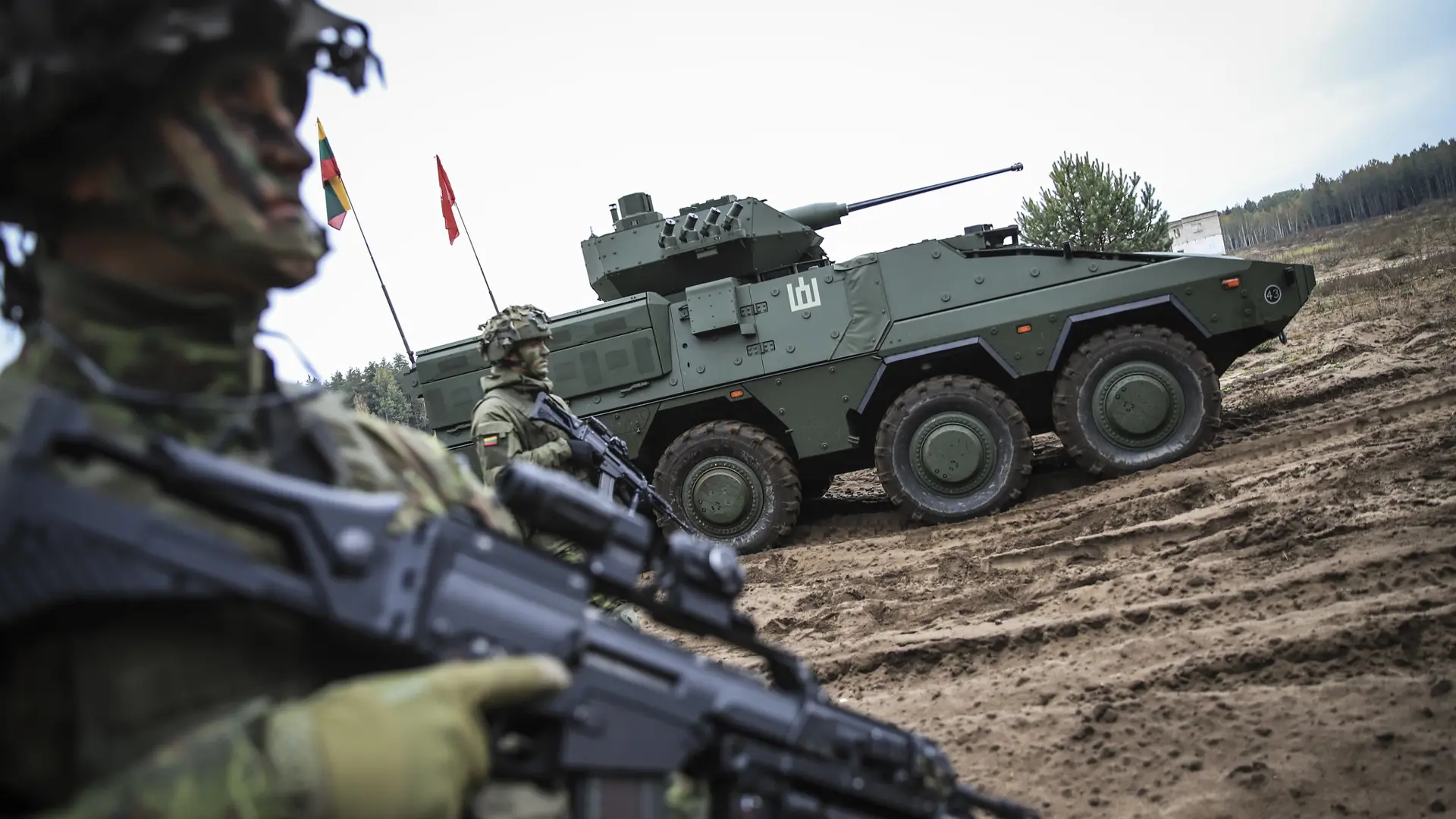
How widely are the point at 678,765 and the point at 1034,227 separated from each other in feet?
71.8

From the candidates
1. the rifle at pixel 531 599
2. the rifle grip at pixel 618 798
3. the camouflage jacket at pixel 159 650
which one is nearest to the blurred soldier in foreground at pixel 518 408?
the rifle at pixel 531 599

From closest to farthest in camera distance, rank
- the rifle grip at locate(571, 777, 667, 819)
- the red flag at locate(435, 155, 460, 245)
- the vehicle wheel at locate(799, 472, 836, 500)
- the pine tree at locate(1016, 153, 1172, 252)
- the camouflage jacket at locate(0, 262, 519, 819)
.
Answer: the camouflage jacket at locate(0, 262, 519, 819) → the rifle grip at locate(571, 777, 667, 819) → the vehicle wheel at locate(799, 472, 836, 500) → the red flag at locate(435, 155, 460, 245) → the pine tree at locate(1016, 153, 1172, 252)

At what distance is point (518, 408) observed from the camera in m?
5.39

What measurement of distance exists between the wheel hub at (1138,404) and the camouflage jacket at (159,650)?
749 cm

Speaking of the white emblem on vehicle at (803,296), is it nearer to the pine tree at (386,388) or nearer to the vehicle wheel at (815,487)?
the vehicle wheel at (815,487)

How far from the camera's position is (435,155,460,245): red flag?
460 inches

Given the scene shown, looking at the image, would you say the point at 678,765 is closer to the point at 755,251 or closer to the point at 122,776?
the point at 122,776

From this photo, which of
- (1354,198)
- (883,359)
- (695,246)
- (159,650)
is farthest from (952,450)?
(1354,198)

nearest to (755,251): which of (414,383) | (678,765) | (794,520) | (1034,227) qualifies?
(794,520)

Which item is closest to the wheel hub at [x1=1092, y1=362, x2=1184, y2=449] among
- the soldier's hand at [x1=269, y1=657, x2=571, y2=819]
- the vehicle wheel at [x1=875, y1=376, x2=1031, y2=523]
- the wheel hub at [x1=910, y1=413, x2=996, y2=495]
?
the vehicle wheel at [x1=875, y1=376, x2=1031, y2=523]

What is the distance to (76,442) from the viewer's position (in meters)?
1.16

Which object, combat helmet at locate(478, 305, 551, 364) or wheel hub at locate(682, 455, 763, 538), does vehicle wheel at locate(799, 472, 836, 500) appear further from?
combat helmet at locate(478, 305, 551, 364)

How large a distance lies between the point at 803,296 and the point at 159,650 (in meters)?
7.92

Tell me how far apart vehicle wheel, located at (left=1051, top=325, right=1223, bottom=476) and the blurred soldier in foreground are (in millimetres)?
4465
